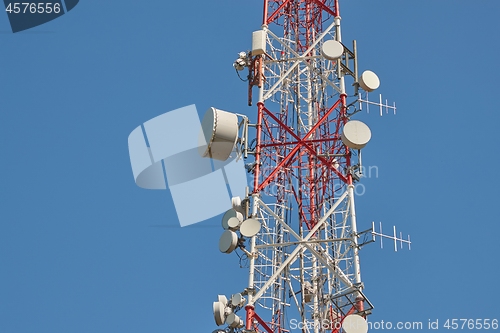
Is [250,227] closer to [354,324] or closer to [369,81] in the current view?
[354,324]

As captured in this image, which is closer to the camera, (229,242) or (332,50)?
(229,242)

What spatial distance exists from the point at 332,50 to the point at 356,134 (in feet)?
11.1

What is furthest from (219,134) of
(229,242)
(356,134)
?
(356,134)

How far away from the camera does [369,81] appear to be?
97.6 ft

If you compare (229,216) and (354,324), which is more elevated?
(229,216)

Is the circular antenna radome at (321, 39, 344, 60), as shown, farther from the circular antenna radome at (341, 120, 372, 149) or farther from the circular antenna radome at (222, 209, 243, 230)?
the circular antenna radome at (222, 209, 243, 230)

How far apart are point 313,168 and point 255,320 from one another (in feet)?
22.6

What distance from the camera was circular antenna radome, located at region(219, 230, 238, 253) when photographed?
1086 inches

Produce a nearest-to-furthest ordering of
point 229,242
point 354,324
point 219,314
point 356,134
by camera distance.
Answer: point 354,324 < point 219,314 < point 229,242 < point 356,134

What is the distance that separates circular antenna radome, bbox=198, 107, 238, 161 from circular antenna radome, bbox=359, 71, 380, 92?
406 cm

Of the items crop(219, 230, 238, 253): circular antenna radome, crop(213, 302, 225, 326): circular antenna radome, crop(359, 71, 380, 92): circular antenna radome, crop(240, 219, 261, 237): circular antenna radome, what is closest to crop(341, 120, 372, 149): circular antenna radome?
crop(359, 71, 380, 92): circular antenna radome

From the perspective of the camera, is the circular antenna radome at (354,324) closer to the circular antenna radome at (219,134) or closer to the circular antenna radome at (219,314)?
the circular antenna radome at (219,314)

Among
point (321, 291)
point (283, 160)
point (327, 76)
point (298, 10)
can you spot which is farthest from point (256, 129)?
point (298, 10)

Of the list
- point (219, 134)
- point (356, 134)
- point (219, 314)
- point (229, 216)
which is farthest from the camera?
point (219, 134)
